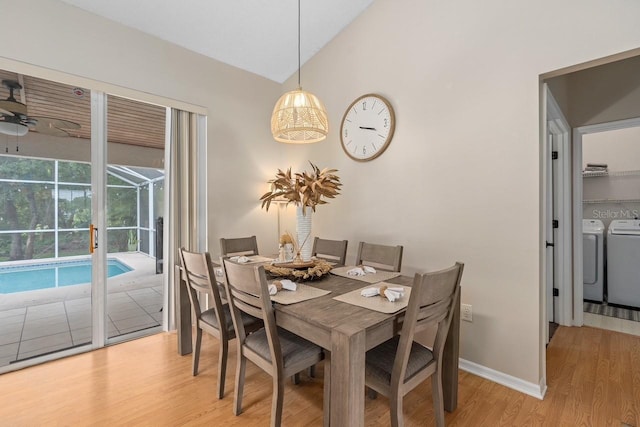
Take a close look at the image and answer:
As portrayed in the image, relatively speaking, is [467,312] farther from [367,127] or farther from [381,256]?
[367,127]

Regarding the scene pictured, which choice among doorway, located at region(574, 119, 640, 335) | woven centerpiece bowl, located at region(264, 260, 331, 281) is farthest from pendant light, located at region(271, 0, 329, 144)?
doorway, located at region(574, 119, 640, 335)

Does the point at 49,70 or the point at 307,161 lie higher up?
the point at 49,70

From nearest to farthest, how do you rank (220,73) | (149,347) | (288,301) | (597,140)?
(288,301), (149,347), (220,73), (597,140)

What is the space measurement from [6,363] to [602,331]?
17.0 feet

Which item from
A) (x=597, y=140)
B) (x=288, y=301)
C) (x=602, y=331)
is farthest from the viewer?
(x=597, y=140)

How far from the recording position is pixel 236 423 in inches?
67.7

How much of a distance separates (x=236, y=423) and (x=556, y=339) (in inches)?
114

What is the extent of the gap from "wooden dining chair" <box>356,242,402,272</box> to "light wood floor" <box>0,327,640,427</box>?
0.86 m

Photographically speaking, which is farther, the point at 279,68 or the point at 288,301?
the point at 279,68

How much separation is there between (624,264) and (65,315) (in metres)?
6.06

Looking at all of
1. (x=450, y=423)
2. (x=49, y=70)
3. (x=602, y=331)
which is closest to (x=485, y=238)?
(x=450, y=423)

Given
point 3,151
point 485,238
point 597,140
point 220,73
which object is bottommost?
point 485,238

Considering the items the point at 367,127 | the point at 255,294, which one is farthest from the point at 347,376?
the point at 367,127

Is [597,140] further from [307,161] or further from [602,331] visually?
[307,161]
